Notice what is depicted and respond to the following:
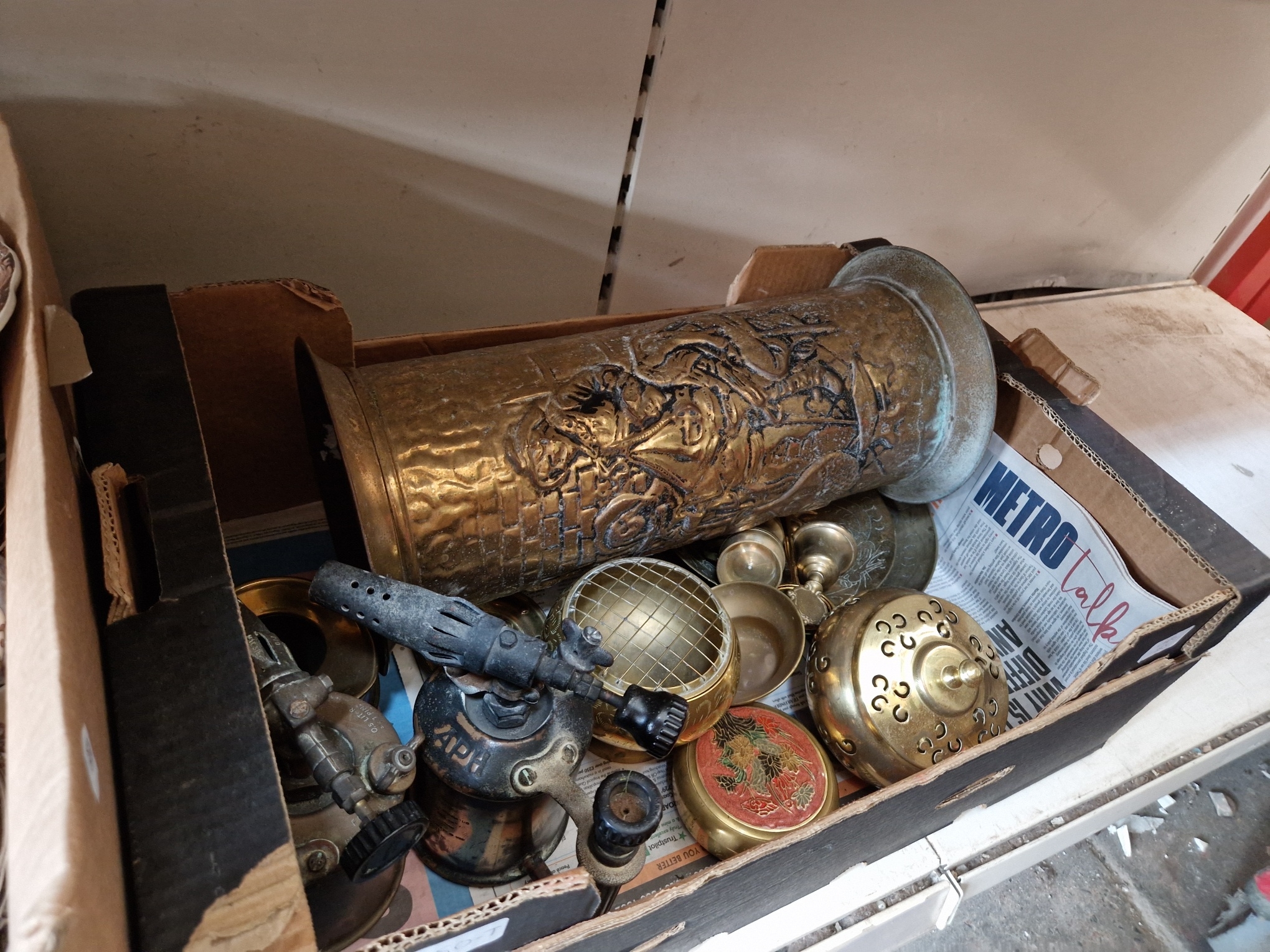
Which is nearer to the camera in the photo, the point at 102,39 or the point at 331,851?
the point at 331,851

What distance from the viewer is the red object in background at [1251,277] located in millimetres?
1757

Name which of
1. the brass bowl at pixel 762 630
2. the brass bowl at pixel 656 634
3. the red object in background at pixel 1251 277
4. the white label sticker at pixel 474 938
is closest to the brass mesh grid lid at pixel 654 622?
the brass bowl at pixel 656 634

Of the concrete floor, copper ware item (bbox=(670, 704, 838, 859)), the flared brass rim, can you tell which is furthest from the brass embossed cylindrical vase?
the concrete floor

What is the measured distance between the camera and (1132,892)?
116 centimetres

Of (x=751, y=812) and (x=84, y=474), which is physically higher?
(x=84, y=474)

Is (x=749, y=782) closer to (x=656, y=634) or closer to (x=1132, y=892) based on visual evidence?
(x=656, y=634)

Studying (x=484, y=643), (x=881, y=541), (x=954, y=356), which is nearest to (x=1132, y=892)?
(x=881, y=541)

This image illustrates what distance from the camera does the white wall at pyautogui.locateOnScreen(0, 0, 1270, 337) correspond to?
0.77 metres

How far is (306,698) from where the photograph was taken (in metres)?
0.51

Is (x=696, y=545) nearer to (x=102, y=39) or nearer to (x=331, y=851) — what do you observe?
(x=331, y=851)

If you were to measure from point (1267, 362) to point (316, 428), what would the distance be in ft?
5.41

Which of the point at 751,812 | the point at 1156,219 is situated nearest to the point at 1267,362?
the point at 1156,219

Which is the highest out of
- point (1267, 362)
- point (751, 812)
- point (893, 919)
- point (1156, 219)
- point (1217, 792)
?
point (1156, 219)

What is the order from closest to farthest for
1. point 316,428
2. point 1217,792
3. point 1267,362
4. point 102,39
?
point 102,39 < point 316,428 < point 1217,792 < point 1267,362
